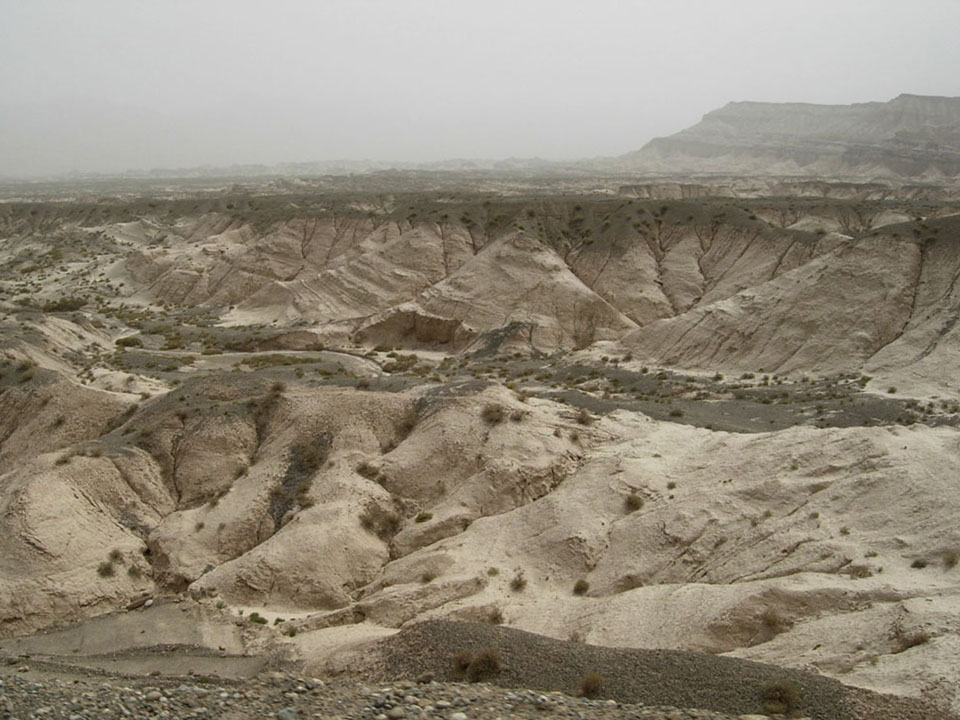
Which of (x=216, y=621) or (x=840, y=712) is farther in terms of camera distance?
(x=216, y=621)

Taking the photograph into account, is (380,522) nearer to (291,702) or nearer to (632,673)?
(291,702)

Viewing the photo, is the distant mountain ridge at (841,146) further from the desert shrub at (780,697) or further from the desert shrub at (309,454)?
the desert shrub at (780,697)

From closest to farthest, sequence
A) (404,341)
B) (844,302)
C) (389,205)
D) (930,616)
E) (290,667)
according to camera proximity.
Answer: (930,616)
(290,667)
(844,302)
(404,341)
(389,205)

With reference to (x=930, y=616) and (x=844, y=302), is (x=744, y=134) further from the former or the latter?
(x=930, y=616)

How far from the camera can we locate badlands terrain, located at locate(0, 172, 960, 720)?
41.2 feet

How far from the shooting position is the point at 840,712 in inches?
426

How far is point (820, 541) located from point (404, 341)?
30.0 metres

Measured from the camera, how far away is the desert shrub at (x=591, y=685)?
12016mm

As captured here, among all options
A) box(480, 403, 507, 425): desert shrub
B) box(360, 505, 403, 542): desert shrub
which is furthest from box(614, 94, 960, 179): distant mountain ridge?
box(360, 505, 403, 542): desert shrub

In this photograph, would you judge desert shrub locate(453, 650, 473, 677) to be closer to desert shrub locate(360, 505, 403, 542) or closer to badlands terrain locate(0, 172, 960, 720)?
badlands terrain locate(0, 172, 960, 720)

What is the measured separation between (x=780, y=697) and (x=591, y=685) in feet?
8.48

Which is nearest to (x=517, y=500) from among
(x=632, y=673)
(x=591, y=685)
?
(x=632, y=673)

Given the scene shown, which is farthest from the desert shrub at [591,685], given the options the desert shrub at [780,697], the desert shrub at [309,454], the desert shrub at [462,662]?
the desert shrub at [309,454]

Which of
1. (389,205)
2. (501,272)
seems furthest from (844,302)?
(389,205)
